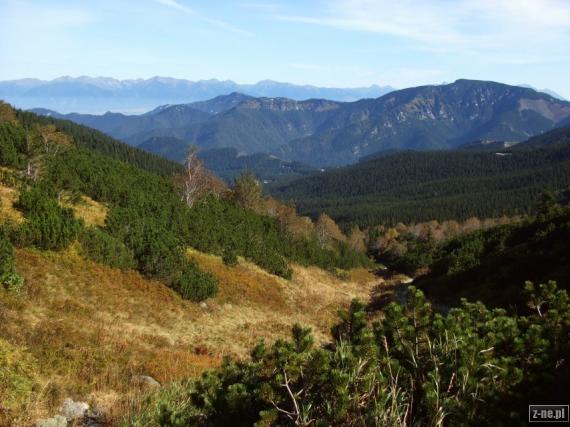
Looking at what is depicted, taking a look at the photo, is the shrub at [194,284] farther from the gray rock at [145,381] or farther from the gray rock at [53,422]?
the gray rock at [53,422]

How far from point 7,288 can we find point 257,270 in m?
27.4

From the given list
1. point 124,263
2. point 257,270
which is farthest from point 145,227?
point 257,270

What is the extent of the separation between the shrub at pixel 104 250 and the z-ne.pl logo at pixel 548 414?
2462cm

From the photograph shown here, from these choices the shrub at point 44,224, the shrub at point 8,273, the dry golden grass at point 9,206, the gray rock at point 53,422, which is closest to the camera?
the gray rock at point 53,422

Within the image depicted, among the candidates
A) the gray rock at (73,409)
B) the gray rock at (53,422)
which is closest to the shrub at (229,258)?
the gray rock at (73,409)

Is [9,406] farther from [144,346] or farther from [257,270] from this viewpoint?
[257,270]

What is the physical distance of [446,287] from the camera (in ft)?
122

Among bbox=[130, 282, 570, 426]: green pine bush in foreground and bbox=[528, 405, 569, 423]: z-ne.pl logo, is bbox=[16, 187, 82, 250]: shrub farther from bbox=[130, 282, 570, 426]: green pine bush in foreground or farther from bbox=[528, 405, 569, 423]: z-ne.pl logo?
bbox=[528, 405, 569, 423]: z-ne.pl logo

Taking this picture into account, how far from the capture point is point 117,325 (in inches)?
763

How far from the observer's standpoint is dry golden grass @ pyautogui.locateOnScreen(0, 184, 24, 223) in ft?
78.7

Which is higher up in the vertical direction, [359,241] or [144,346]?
A: [144,346]

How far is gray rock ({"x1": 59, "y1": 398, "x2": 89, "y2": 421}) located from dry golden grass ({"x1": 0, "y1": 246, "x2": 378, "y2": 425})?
8.3 inches

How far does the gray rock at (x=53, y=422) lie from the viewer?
7.40 metres

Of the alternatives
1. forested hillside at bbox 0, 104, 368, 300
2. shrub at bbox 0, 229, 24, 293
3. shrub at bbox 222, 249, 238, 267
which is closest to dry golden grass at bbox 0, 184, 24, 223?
forested hillside at bbox 0, 104, 368, 300
